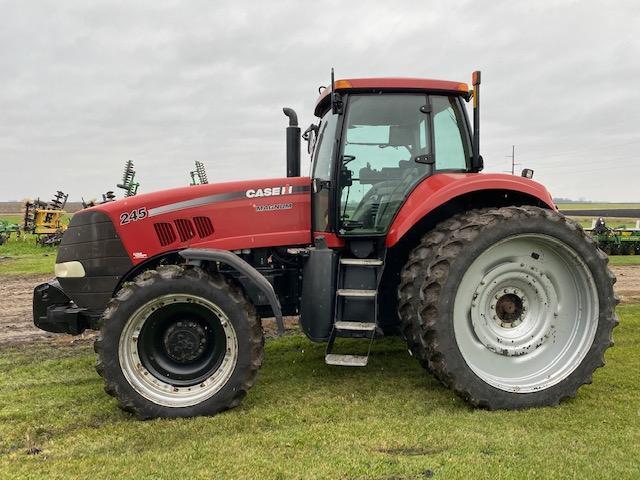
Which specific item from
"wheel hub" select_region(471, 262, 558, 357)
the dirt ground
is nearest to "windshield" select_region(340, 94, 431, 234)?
"wheel hub" select_region(471, 262, 558, 357)

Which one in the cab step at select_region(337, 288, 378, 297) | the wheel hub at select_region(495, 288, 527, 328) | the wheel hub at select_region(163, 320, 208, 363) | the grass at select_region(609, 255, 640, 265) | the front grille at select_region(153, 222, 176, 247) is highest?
the front grille at select_region(153, 222, 176, 247)

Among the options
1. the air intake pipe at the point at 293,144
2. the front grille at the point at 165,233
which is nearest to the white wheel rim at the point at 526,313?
the air intake pipe at the point at 293,144

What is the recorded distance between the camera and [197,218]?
4.21m

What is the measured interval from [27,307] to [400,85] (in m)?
7.02

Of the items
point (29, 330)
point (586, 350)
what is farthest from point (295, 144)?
point (29, 330)

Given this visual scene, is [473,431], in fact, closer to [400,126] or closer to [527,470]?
[527,470]

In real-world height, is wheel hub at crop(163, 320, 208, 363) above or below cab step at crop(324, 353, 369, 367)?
above

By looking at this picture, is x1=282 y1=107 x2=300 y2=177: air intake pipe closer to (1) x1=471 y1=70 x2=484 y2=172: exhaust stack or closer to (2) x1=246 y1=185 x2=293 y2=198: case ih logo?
(2) x1=246 y1=185 x2=293 y2=198: case ih logo

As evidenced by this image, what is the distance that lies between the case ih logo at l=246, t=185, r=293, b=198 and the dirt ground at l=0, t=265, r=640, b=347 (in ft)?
7.99

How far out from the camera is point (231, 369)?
3.83 meters

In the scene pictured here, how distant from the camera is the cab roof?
4.25 meters

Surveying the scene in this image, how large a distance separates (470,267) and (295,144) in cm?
194

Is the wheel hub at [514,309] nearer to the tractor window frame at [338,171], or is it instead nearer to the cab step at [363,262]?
the cab step at [363,262]

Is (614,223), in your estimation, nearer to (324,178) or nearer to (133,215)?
(324,178)
